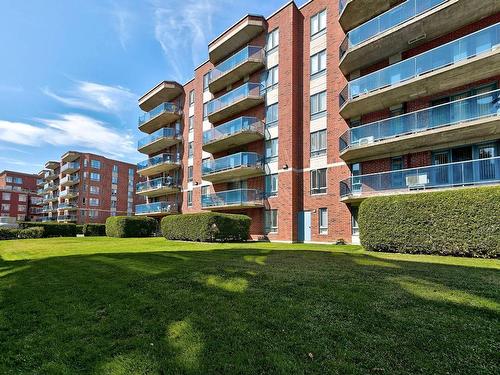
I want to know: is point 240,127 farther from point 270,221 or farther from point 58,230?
point 58,230

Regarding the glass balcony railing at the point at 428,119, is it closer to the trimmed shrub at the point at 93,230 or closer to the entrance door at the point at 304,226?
the entrance door at the point at 304,226

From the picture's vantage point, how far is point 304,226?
75.0 ft

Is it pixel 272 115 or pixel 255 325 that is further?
pixel 272 115

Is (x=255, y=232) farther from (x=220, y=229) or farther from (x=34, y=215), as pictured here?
(x=34, y=215)

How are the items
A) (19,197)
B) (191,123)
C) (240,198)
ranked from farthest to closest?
(19,197) → (191,123) → (240,198)

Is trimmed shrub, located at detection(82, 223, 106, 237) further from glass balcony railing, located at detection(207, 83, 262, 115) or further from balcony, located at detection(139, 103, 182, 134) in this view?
glass balcony railing, located at detection(207, 83, 262, 115)

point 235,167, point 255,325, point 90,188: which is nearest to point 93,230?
point 235,167

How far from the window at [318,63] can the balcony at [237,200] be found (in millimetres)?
10168

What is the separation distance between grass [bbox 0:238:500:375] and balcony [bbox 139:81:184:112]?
3312cm

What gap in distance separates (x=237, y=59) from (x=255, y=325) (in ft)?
88.4

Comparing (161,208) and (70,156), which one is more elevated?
(70,156)

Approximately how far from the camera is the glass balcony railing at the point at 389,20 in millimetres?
16641

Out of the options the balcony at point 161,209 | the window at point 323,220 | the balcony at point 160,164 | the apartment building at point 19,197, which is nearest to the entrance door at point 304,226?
the window at point 323,220

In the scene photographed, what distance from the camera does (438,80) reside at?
16016 mm
